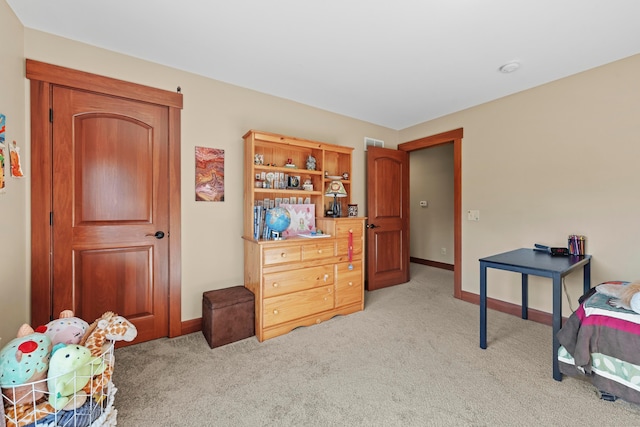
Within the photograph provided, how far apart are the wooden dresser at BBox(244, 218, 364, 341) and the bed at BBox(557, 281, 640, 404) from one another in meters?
1.80

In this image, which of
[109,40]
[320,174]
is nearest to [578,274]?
[320,174]

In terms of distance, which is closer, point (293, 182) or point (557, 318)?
point (557, 318)

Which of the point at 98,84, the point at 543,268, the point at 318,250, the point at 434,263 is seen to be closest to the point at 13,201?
the point at 98,84

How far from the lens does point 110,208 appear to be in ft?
7.40

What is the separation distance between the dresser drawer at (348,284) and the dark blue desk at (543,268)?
1236 millimetres

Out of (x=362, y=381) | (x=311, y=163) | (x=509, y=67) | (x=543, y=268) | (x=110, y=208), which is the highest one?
(x=509, y=67)

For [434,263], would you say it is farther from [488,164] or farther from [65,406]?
[65,406]

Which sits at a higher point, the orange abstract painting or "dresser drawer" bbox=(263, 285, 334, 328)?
the orange abstract painting

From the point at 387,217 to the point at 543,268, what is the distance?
2.22 meters

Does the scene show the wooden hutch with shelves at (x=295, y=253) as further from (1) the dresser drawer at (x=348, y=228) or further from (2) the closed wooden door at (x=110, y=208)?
(2) the closed wooden door at (x=110, y=208)

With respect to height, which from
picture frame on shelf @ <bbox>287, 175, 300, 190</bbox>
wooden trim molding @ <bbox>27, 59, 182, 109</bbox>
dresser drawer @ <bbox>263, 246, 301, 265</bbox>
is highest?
wooden trim molding @ <bbox>27, 59, 182, 109</bbox>

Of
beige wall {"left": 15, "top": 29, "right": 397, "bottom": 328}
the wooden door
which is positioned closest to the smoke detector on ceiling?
the wooden door

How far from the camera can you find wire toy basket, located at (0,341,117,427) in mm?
1091

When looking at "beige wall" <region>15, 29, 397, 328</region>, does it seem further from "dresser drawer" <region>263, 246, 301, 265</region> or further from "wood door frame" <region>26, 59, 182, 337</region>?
"dresser drawer" <region>263, 246, 301, 265</region>
